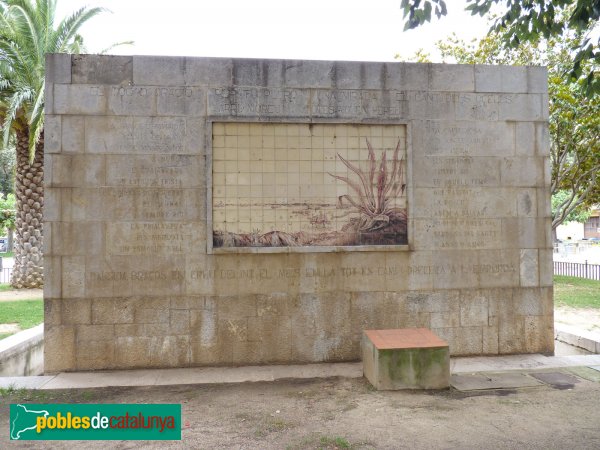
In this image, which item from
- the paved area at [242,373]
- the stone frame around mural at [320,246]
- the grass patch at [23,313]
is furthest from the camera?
the grass patch at [23,313]

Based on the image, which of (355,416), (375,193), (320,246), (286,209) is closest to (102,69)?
(286,209)

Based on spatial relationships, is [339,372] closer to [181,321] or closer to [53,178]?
[181,321]

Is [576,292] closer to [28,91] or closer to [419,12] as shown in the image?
[419,12]

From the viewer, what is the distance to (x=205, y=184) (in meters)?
7.22

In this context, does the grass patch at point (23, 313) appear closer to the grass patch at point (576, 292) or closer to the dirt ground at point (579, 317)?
the dirt ground at point (579, 317)

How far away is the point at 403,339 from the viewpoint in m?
6.20

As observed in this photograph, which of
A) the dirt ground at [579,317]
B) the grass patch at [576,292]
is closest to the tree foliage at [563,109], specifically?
the grass patch at [576,292]

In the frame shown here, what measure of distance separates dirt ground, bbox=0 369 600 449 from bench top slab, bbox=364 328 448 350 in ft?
2.04

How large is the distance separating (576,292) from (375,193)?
38.6ft

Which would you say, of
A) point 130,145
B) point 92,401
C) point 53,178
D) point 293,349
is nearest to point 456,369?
point 293,349

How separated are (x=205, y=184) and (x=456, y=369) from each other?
507 centimetres

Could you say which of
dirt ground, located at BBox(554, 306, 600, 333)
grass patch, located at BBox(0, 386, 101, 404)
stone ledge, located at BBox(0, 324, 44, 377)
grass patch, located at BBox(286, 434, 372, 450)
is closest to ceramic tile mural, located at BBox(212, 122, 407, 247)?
grass patch, located at BBox(0, 386, 101, 404)

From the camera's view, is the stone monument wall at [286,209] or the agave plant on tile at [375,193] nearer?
the stone monument wall at [286,209]

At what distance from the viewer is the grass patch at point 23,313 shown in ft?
34.5
